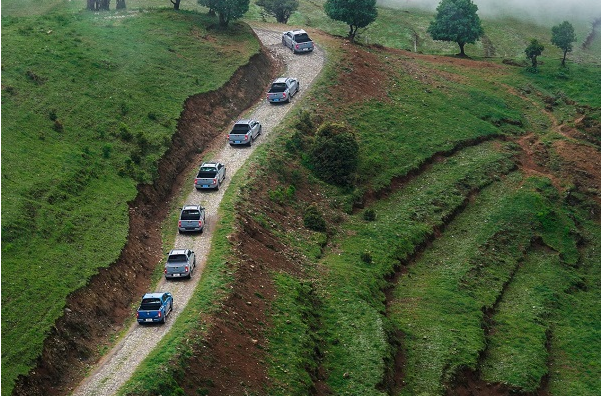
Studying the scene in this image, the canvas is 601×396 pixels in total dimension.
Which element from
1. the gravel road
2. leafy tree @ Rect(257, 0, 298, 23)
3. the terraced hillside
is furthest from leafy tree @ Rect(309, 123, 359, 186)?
leafy tree @ Rect(257, 0, 298, 23)

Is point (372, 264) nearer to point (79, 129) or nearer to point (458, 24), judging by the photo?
point (79, 129)

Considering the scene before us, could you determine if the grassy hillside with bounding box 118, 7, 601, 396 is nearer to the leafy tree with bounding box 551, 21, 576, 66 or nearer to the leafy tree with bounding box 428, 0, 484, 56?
the leafy tree with bounding box 551, 21, 576, 66

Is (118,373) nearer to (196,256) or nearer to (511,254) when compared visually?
(196,256)

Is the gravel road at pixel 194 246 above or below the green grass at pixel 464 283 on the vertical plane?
above

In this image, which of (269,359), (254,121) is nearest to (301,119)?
(254,121)

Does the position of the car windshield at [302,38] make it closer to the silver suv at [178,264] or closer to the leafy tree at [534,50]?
the leafy tree at [534,50]

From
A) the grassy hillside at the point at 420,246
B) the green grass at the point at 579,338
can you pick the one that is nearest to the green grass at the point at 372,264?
the grassy hillside at the point at 420,246

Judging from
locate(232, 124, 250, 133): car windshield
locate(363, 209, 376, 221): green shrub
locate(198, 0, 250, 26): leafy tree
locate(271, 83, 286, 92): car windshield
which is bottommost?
locate(363, 209, 376, 221): green shrub

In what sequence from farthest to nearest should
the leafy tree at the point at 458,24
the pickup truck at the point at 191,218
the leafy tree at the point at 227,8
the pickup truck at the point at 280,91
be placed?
the leafy tree at the point at 458,24
the leafy tree at the point at 227,8
the pickup truck at the point at 280,91
the pickup truck at the point at 191,218

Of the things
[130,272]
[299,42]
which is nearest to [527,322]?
[130,272]
